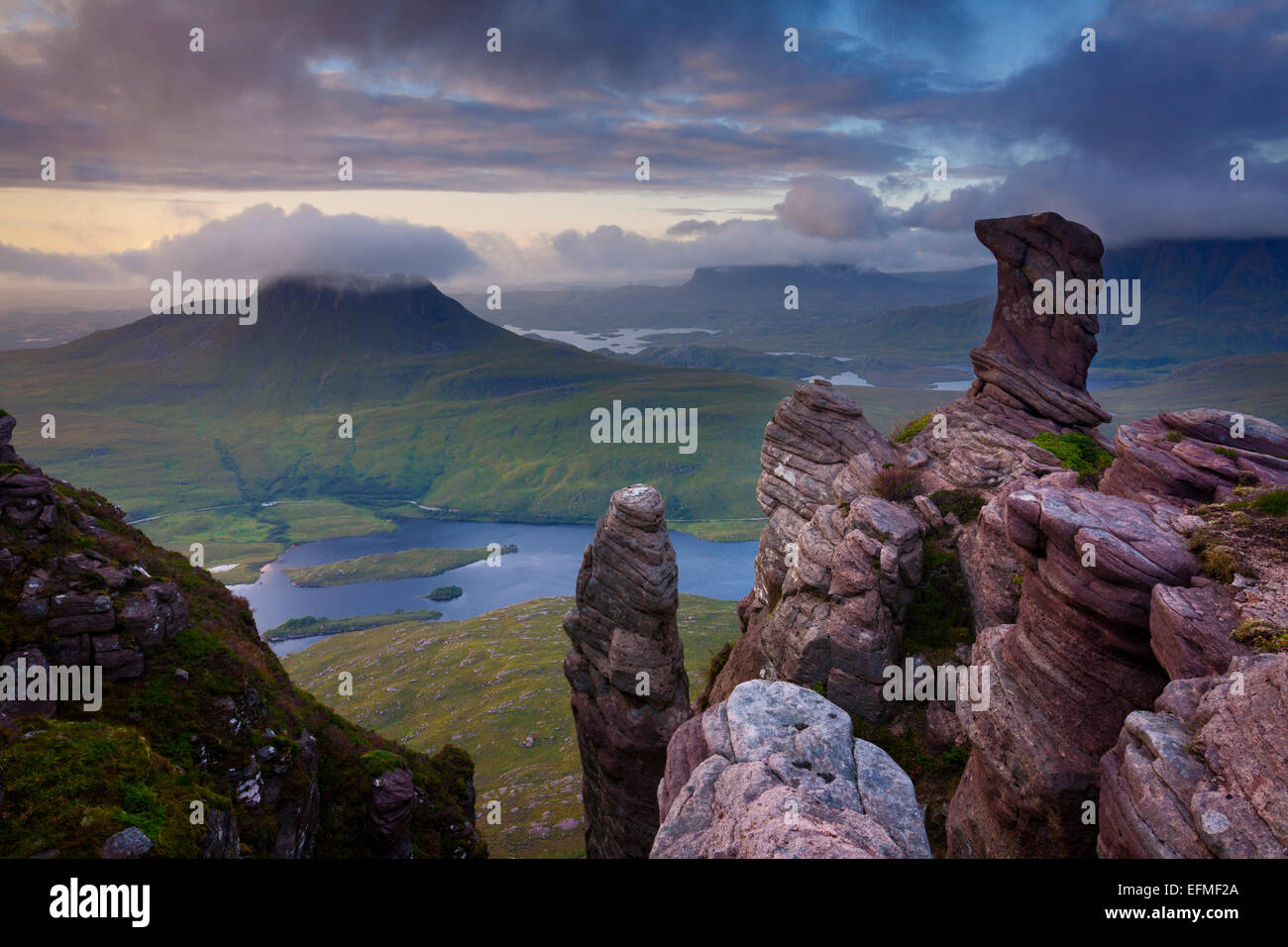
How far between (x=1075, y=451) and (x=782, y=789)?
1618 inches

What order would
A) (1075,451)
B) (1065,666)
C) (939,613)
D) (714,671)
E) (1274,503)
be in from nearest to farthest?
1. (1274,503)
2. (1065,666)
3. (939,613)
4. (1075,451)
5. (714,671)

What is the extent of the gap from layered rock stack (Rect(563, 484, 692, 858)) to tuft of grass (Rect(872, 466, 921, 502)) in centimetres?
1558

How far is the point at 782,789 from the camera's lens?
1866 cm

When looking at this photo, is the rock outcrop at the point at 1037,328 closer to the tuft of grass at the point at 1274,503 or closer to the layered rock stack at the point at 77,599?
the tuft of grass at the point at 1274,503

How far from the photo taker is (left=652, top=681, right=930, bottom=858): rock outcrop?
16.5 meters

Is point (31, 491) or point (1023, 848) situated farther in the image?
point (31, 491)

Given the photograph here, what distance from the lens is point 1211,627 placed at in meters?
22.0

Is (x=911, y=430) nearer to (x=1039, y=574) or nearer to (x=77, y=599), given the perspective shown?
(x=1039, y=574)

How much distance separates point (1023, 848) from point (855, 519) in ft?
68.4

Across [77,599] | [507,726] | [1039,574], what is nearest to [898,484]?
[1039,574]

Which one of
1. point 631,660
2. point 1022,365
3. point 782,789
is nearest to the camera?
point 782,789

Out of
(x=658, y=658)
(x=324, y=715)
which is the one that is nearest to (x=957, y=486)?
(x=658, y=658)

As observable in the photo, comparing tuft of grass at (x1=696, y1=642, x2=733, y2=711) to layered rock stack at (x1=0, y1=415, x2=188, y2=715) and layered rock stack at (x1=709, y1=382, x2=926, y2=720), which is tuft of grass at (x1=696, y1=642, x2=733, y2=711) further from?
layered rock stack at (x1=0, y1=415, x2=188, y2=715)
